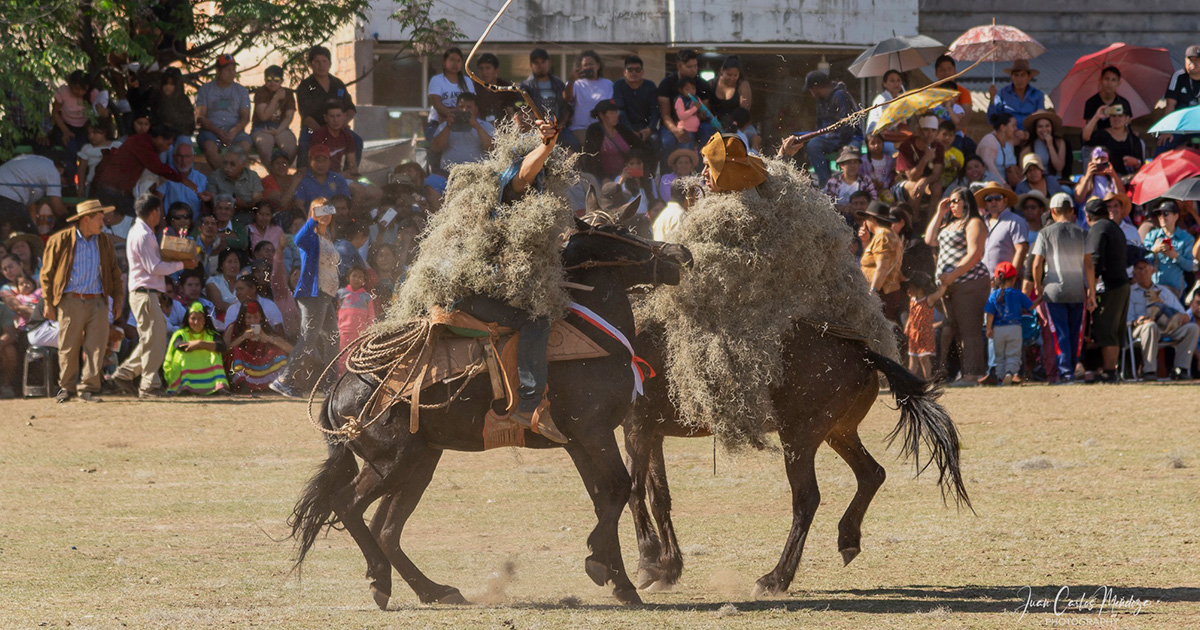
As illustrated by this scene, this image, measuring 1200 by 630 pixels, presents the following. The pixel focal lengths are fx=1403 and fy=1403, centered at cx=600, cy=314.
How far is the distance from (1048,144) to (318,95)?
9.01 metres

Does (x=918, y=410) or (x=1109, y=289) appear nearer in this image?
(x=918, y=410)

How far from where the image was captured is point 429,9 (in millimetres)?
19875

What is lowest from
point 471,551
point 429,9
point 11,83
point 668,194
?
point 471,551

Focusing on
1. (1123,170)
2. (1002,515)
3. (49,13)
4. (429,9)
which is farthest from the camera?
(429,9)

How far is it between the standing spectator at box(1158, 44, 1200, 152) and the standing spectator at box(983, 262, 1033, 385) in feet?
14.5

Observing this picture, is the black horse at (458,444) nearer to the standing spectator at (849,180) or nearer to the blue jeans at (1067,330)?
the standing spectator at (849,180)

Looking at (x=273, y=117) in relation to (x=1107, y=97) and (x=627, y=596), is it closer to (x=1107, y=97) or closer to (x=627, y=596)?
(x=1107, y=97)

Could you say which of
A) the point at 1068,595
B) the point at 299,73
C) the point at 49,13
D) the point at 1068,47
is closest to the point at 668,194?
the point at 299,73

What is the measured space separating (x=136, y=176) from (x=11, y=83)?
64.5 inches

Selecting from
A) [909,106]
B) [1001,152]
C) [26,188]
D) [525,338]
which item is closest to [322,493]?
[525,338]

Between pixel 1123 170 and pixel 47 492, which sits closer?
pixel 47 492

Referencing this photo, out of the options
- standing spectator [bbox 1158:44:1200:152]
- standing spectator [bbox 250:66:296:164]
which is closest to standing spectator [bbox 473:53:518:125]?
standing spectator [bbox 250:66:296:164]

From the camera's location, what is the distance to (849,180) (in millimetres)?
15359

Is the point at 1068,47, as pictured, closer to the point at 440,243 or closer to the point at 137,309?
the point at 137,309
